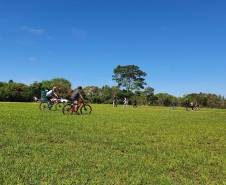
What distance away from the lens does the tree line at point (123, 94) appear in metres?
100

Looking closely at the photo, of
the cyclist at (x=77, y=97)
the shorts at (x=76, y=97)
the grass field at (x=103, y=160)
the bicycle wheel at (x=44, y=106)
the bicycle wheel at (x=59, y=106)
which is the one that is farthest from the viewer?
the bicycle wheel at (x=59, y=106)

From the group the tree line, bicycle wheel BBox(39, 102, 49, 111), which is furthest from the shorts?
the tree line

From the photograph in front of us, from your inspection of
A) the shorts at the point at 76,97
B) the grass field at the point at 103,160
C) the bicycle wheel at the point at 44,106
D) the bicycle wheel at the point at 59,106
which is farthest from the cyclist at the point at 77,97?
the grass field at the point at 103,160

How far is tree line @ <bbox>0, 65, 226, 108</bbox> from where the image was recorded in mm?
100375

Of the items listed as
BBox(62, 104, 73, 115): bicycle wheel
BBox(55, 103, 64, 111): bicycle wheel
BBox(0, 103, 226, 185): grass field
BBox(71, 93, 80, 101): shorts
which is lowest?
BBox(0, 103, 226, 185): grass field

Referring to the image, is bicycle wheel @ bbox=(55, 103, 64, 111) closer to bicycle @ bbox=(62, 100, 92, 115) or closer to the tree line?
bicycle @ bbox=(62, 100, 92, 115)

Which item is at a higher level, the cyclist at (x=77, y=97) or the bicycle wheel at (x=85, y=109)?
the cyclist at (x=77, y=97)

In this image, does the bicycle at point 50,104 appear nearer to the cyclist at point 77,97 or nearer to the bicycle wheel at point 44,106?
the bicycle wheel at point 44,106

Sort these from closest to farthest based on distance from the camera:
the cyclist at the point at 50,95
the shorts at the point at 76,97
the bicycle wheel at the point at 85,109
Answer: the shorts at the point at 76,97
the bicycle wheel at the point at 85,109
the cyclist at the point at 50,95

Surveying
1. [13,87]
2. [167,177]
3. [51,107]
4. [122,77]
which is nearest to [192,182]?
[167,177]

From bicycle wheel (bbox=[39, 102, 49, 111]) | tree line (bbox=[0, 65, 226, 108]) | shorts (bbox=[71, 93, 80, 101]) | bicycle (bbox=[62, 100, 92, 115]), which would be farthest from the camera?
tree line (bbox=[0, 65, 226, 108])

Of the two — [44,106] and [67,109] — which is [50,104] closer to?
[44,106]

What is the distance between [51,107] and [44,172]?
25943 millimetres

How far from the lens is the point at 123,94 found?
12144 centimetres
